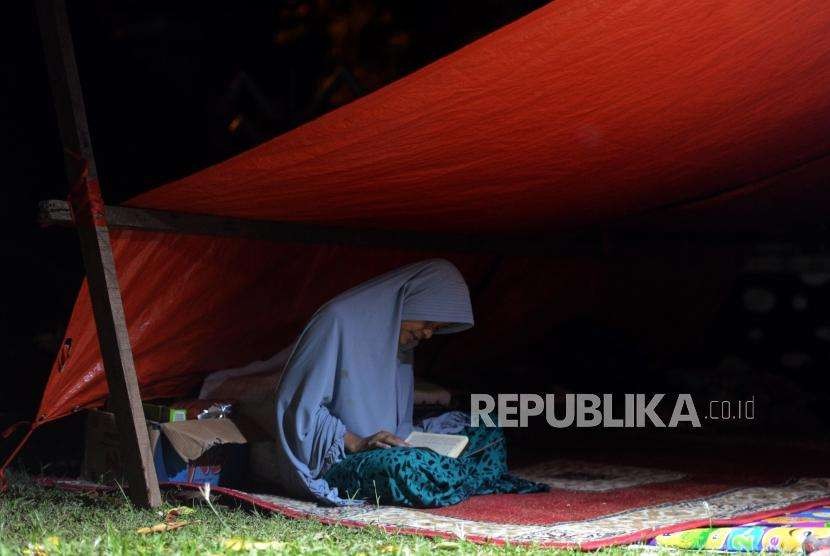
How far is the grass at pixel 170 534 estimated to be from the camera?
2.55 metres

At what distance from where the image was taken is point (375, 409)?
3.92 meters

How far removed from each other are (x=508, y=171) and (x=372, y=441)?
1152 mm

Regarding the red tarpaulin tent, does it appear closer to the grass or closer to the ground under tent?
the ground under tent

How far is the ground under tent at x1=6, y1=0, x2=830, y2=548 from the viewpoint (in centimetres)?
276

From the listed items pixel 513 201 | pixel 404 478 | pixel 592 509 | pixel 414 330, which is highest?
pixel 513 201

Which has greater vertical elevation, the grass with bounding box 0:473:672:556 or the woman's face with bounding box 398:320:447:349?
the woman's face with bounding box 398:320:447:349

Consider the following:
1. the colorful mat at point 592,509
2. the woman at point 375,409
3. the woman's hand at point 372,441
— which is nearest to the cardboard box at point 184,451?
the colorful mat at point 592,509

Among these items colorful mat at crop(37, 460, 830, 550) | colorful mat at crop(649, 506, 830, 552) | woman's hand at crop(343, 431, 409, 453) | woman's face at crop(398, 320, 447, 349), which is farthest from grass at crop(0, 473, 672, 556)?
woman's face at crop(398, 320, 447, 349)

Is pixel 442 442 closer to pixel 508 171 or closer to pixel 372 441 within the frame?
pixel 372 441

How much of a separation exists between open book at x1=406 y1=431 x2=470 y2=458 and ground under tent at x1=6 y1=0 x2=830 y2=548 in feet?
0.82

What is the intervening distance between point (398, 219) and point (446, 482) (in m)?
1.51

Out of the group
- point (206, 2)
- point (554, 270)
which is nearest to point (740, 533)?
point (554, 270)

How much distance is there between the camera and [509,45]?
251 cm

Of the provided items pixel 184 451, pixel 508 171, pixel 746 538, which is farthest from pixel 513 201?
pixel 746 538
